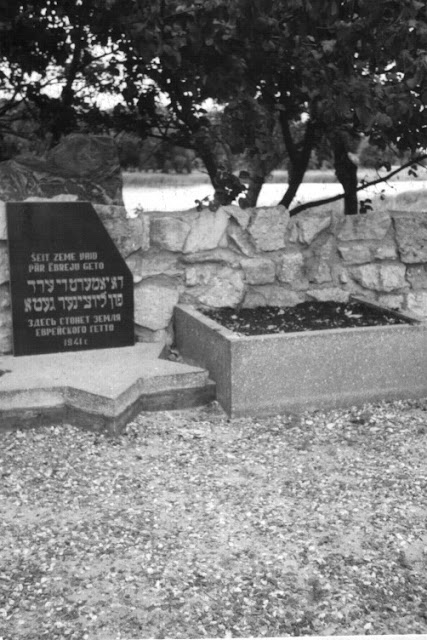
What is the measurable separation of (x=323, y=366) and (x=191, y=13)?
1969 millimetres

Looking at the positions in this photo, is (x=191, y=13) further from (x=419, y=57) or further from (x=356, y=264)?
(x=356, y=264)

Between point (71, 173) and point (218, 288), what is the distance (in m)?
1.11

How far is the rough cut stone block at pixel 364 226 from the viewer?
5.12 metres

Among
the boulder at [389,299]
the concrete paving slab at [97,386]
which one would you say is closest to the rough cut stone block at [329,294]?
the boulder at [389,299]

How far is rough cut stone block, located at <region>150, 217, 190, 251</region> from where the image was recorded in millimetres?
4836

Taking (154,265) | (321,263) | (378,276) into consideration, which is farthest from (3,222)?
(378,276)

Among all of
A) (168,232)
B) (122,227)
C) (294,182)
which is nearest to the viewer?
(122,227)

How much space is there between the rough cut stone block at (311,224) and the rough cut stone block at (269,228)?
10 centimetres

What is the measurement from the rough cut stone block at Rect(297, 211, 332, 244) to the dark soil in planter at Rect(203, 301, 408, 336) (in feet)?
1.34

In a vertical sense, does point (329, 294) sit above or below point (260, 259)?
below

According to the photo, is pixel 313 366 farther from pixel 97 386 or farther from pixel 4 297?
pixel 4 297

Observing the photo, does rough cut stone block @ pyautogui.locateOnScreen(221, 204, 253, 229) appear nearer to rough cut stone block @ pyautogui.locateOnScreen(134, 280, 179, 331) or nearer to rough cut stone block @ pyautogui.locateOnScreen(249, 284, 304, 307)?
rough cut stone block @ pyautogui.locateOnScreen(249, 284, 304, 307)

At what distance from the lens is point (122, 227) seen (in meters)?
4.74

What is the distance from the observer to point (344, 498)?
3.20 meters
